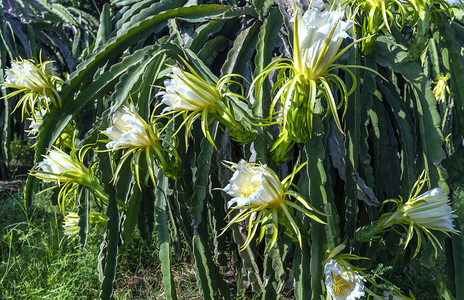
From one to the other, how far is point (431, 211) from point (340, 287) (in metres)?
0.26

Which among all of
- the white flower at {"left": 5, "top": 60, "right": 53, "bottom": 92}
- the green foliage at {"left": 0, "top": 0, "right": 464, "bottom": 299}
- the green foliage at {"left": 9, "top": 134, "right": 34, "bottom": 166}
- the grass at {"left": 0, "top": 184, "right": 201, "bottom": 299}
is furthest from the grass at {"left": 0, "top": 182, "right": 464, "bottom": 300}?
the green foliage at {"left": 9, "top": 134, "right": 34, "bottom": 166}

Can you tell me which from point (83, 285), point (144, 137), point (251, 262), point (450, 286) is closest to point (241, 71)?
point (144, 137)

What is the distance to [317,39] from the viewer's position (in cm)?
82

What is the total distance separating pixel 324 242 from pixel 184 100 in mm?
456

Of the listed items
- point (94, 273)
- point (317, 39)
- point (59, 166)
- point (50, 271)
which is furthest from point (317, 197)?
point (50, 271)

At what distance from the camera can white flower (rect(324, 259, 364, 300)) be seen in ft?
3.13

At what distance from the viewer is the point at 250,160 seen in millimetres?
1110

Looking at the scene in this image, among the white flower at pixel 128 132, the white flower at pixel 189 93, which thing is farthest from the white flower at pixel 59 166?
the white flower at pixel 189 93

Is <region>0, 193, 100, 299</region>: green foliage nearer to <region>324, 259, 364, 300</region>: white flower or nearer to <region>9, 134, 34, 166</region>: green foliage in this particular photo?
<region>324, 259, 364, 300</region>: white flower

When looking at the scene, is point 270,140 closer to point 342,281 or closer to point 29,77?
point 342,281

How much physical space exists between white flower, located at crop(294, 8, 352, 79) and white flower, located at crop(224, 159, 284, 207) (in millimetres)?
209

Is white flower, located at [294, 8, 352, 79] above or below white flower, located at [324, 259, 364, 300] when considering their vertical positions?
above

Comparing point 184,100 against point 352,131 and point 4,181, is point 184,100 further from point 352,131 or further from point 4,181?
point 4,181

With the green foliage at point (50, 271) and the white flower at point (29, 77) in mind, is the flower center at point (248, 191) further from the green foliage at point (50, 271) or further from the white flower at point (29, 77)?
the green foliage at point (50, 271)
